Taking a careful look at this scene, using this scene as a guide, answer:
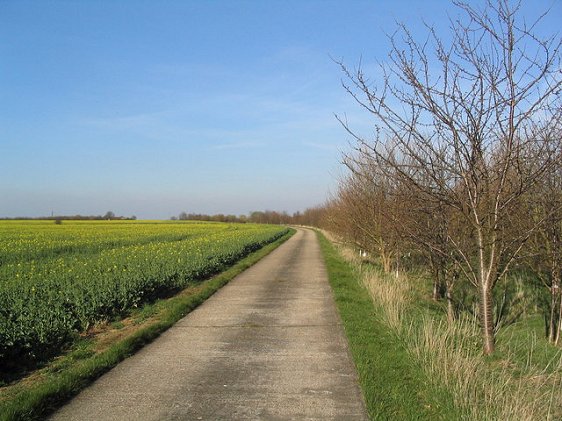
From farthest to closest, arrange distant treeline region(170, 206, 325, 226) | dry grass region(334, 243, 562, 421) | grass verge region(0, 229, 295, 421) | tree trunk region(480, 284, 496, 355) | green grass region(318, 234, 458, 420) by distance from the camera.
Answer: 1. distant treeline region(170, 206, 325, 226)
2. tree trunk region(480, 284, 496, 355)
3. grass verge region(0, 229, 295, 421)
4. green grass region(318, 234, 458, 420)
5. dry grass region(334, 243, 562, 421)

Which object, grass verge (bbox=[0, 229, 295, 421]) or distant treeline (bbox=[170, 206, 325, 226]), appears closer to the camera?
grass verge (bbox=[0, 229, 295, 421])

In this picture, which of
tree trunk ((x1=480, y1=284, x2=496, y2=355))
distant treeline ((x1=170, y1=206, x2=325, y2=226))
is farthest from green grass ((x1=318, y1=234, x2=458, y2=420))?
distant treeline ((x1=170, y1=206, x2=325, y2=226))

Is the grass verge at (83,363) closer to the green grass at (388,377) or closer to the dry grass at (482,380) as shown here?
the green grass at (388,377)

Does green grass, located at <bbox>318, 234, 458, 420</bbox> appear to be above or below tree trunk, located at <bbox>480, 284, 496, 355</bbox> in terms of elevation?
below

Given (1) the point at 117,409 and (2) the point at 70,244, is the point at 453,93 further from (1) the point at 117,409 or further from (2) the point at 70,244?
(2) the point at 70,244

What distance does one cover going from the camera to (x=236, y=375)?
5.17 metres

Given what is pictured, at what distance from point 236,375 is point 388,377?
5.41ft

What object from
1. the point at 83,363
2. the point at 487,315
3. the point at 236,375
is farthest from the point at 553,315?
the point at 83,363

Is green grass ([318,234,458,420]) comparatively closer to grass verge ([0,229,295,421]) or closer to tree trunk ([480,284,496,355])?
tree trunk ([480,284,496,355])

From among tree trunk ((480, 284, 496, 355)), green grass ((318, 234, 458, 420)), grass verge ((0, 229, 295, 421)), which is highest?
tree trunk ((480, 284, 496, 355))

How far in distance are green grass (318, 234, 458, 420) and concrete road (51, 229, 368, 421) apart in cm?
16

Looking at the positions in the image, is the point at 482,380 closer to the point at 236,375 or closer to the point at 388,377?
the point at 388,377

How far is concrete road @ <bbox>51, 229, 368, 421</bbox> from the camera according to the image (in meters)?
4.16

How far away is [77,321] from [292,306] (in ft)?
13.3
